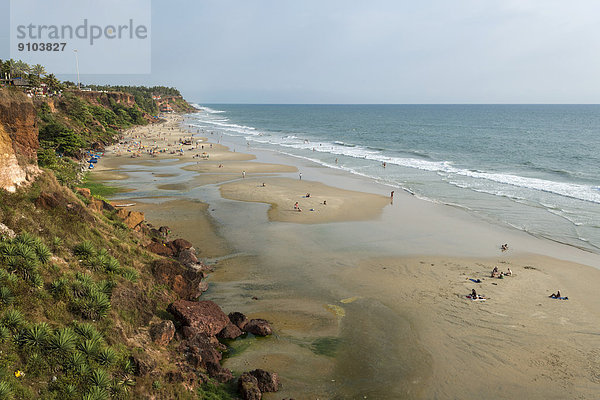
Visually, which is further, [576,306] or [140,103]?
[140,103]

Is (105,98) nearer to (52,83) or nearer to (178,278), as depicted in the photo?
(52,83)

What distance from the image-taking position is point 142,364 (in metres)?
11.0

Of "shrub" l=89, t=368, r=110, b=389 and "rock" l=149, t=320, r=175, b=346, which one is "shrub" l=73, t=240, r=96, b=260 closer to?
"rock" l=149, t=320, r=175, b=346

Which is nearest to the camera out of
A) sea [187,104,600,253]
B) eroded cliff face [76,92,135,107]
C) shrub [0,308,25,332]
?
shrub [0,308,25,332]

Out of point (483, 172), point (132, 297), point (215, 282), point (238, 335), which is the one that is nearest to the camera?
point (132, 297)

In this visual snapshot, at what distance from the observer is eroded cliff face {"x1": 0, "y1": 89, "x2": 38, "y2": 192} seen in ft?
46.3

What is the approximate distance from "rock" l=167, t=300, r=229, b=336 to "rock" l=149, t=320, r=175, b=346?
122cm

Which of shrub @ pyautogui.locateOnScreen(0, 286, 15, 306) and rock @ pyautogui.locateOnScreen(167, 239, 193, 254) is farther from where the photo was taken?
rock @ pyautogui.locateOnScreen(167, 239, 193, 254)

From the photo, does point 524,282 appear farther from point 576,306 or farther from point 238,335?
point 238,335

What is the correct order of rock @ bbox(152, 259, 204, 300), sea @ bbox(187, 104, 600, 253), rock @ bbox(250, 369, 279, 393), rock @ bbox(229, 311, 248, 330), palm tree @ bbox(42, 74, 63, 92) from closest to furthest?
1. rock @ bbox(250, 369, 279, 393)
2. rock @ bbox(229, 311, 248, 330)
3. rock @ bbox(152, 259, 204, 300)
4. sea @ bbox(187, 104, 600, 253)
5. palm tree @ bbox(42, 74, 63, 92)

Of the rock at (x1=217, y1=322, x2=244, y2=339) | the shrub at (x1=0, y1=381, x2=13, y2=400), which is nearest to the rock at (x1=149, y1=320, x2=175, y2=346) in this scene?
the rock at (x1=217, y1=322, x2=244, y2=339)

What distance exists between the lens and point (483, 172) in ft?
175

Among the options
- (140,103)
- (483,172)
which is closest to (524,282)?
(483,172)

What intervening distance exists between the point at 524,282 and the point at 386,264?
788 centimetres
